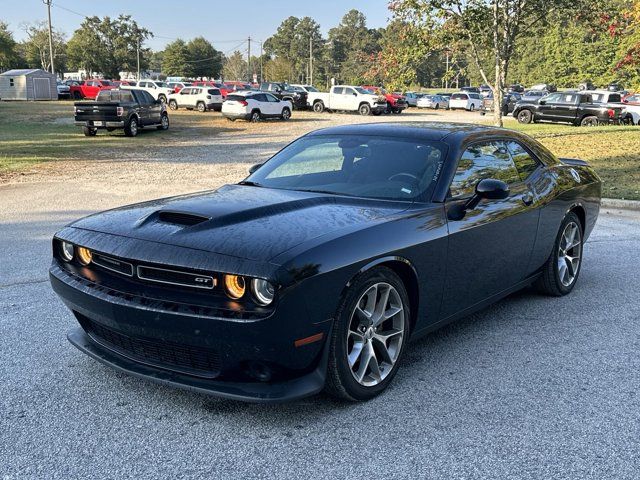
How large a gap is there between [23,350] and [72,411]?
1075mm

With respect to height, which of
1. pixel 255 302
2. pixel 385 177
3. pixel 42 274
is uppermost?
pixel 385 177

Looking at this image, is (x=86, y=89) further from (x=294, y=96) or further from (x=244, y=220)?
(x=244, y=220)

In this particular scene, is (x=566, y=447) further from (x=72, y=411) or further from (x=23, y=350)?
(x=23, y=350)

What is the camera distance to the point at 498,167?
482 cm

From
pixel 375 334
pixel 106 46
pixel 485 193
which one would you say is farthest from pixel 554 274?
pixel 106 46

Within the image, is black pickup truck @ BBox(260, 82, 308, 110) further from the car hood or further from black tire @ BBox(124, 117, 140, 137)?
the car hood

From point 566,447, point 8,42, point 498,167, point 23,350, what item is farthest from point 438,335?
point 8,42

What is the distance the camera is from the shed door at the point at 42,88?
53.5m

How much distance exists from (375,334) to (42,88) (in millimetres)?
57193

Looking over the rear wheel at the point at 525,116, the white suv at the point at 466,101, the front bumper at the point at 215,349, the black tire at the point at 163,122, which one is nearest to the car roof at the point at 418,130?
the front bumper at the point at 215,349

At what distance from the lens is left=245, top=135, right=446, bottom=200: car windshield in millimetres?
4238

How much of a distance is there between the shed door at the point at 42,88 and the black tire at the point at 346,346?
5667 centimetres

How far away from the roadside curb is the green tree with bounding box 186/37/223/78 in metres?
110

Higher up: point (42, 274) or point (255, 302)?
point (255, 302)
